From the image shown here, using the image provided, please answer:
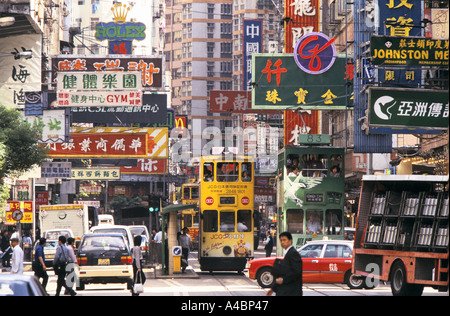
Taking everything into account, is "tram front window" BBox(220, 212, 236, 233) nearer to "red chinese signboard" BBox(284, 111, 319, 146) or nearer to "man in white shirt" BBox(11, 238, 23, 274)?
"man in white shirt" BBox(11, 238, 23, 274)

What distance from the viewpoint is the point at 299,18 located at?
42.2m

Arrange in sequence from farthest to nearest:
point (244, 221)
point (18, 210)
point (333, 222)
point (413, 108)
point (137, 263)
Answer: point (18, 210) → point (244, 221) → point (333, 222) → point (137, 263) → point (413, 108)

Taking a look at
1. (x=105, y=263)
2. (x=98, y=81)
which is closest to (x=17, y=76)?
(x=98, y=81)

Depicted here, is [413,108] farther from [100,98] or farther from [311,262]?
[100,98]

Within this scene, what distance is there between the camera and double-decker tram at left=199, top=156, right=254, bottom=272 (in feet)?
103

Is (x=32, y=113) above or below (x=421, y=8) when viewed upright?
below

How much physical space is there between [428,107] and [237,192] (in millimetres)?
12249

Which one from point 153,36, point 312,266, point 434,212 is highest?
point 153,36

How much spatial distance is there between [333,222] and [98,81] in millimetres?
10751

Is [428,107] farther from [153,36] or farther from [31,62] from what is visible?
[153,36]

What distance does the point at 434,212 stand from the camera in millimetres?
19078

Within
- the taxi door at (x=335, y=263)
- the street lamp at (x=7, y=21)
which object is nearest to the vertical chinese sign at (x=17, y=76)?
the street lamp at (x=7, y=21)

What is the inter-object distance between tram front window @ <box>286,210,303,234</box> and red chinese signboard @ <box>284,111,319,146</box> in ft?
44.7
